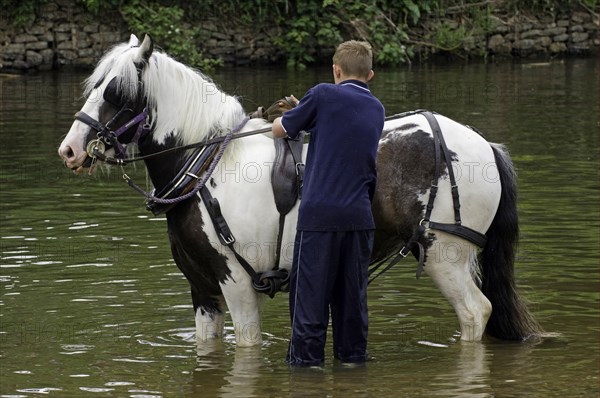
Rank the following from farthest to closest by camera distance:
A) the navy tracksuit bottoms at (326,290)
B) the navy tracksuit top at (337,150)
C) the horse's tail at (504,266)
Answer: the horse's tail at (504,266) < the navy tracksuit bottoms at (326,290) < the navy tracksuit top at (337,150)

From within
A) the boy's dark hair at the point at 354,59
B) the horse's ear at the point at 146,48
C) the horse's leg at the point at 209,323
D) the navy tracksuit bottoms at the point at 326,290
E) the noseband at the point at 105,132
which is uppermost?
the horse's ear at the point at 146,48

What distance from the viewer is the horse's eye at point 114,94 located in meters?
6.48

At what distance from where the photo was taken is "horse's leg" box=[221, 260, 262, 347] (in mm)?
6609

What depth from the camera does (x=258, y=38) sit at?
27.4 metres

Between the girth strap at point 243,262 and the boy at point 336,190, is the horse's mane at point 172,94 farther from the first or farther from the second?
the boy at point 336,190

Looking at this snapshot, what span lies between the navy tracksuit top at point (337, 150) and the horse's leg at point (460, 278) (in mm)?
794

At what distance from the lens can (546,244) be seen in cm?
1009

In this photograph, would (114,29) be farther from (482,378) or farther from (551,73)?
(482,378)

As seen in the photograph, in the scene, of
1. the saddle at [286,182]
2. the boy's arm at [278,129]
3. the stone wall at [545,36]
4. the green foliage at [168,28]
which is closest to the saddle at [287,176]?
the saddle at [286,182]

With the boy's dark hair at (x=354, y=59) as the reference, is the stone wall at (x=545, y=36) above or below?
above

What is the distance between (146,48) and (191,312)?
2459 millimetres

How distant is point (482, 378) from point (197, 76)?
233cm

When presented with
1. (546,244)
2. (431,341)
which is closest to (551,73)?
(546,244)

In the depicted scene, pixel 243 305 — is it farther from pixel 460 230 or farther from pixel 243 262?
pixel 460 230
